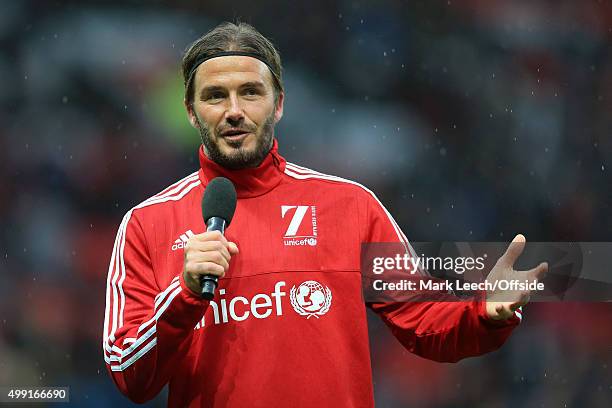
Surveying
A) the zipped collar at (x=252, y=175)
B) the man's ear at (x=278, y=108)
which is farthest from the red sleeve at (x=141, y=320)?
the man's ear at (x=278, y=108)

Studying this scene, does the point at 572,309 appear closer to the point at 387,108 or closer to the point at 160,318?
the point at 387,108

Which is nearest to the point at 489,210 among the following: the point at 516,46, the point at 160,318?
the point at 516,46

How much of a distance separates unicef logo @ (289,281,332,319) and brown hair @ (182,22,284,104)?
59 centimetres

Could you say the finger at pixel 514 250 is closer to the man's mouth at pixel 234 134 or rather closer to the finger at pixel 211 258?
the finger at pixel 211 258

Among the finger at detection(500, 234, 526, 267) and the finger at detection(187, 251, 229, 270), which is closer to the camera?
the finger at detection(187, 251, 229, 270)

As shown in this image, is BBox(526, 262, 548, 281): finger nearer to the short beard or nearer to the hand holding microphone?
the hand holding microphone

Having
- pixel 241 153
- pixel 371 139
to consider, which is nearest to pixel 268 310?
pixel 241 153

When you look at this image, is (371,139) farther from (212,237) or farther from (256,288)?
(212,237)

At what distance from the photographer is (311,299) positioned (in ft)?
8.29

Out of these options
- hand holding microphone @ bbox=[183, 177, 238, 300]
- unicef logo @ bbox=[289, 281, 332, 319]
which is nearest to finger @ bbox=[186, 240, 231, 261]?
hand holding microphone @ bbox=[183, 177, 238, 300]

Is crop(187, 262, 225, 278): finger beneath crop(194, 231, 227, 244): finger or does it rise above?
beneath

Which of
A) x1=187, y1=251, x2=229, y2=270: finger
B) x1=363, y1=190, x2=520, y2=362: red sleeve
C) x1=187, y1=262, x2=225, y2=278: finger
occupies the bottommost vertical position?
x1=363, y1=190, x2=520, y2=362: red sleeve

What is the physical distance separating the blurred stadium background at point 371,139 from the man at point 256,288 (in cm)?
220

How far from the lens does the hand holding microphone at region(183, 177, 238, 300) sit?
207 cm
